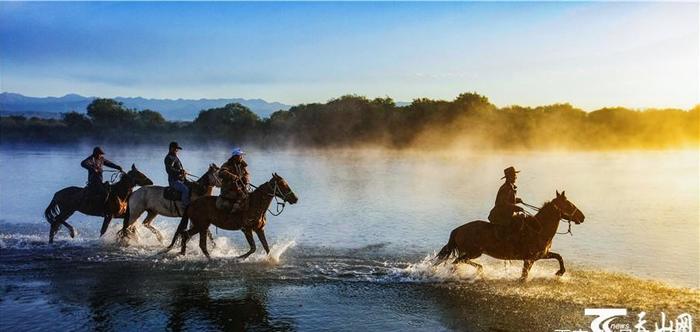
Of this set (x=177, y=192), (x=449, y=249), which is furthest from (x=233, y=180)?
(x=449, y=249)

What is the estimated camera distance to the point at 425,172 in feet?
138

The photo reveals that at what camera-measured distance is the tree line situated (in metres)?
75.6

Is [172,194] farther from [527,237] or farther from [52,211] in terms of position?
[527,237]

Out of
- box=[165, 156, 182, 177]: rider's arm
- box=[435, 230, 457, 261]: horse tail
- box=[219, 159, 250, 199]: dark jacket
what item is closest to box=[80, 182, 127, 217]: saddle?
box=[165, 156, 182, 177]: rider's arm

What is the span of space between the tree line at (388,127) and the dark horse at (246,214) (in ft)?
191

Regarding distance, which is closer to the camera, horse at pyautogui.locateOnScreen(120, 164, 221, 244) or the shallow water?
the shallow water

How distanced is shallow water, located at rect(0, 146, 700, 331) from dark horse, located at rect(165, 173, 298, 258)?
690 millimetres

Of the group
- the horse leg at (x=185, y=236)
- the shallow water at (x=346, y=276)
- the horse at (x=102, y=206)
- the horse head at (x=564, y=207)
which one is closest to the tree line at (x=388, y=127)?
the shallow water at (x=346, y=276)

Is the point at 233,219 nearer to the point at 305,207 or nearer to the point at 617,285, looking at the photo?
the point at 617,285

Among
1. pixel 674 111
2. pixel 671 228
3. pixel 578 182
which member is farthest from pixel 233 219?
pixel 674 111

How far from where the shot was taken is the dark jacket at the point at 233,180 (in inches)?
579

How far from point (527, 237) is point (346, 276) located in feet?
13.4

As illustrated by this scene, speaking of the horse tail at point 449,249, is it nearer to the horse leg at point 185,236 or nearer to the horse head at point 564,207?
the horse head at point 564,207

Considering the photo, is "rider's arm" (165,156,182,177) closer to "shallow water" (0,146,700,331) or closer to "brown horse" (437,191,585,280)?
"shallow water" (0,146,700,331)
